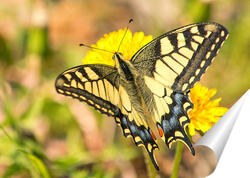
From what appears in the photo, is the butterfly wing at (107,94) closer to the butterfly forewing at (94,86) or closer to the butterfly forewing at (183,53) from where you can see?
the butterfly forewing at (94,86)

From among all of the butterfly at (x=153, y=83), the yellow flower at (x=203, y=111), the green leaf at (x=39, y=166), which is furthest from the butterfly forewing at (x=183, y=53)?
the green leaf at (x=39, y=166)

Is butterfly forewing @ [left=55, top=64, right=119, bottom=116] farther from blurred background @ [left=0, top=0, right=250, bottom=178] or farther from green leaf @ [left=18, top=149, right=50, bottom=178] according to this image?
blurred background @ [left=0, top=0, right=250, bottom=178]

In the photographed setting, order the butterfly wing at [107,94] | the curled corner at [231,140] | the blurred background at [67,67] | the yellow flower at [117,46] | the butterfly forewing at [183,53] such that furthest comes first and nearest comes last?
the blurred background at [67,67], the yellow flower at [117,46], the butterfly wing at [107,94], the butterfly forewing at [183,53], the curled corner at [231,140]

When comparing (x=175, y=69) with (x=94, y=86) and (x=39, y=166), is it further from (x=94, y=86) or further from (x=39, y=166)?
(x=39, y=166)

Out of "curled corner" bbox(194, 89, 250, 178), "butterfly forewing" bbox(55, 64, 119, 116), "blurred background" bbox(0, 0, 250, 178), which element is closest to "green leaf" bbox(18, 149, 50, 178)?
"blurred background" bbox(0, 0, 250, 178)

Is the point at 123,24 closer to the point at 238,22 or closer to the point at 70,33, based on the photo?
the point at 70,33

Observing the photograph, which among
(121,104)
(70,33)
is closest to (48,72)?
(70,33)
